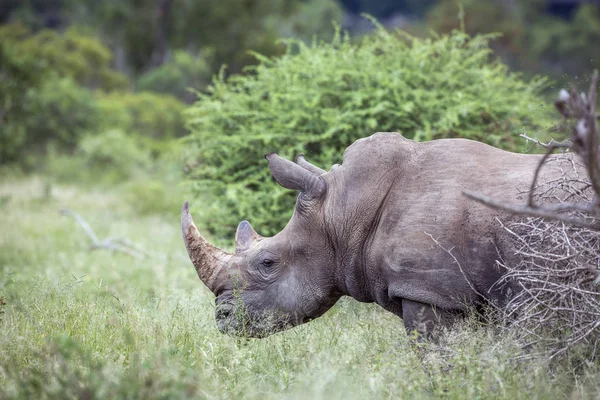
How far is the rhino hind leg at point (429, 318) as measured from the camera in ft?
16.1

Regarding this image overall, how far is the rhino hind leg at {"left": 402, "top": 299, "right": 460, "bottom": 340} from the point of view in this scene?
490 cm

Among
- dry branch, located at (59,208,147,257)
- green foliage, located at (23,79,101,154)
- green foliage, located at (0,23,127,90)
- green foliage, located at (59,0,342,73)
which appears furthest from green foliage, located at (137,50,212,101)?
dry branch, located at (59,208,147,257)

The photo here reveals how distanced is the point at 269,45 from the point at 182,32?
20762mm

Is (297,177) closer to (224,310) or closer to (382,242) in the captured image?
(382,242)

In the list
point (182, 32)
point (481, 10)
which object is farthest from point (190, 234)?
point (182, 32)

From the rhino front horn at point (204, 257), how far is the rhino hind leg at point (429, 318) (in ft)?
4.91

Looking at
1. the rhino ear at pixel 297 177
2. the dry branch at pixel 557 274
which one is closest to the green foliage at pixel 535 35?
the rhino ear at pixel 297 177

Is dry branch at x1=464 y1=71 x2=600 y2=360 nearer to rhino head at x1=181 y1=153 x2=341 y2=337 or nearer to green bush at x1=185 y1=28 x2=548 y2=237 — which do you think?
rhino head at x1=181 y1=153 x2=341 y2=337

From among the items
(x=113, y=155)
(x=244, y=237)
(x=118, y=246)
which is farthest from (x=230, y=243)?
(x=113, y=155)

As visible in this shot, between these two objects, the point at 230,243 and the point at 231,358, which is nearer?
the point at 231,358

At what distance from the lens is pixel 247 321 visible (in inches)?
222

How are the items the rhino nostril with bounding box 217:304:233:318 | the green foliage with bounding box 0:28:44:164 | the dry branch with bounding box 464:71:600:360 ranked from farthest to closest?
the green foliage with bounding box 0:28:44:164 → the rhino nostril with bounding box 217:304:233:318 → the dry branch with bounding box 464:71:600:360

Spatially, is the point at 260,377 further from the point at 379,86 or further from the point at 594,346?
the point at 379,86

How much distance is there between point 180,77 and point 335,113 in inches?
1116
